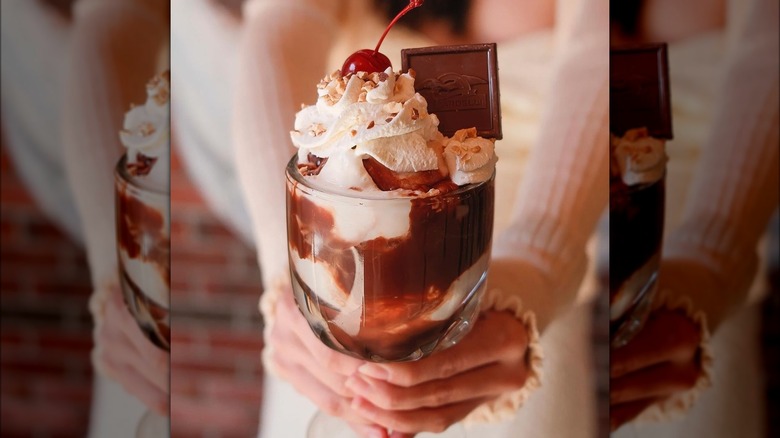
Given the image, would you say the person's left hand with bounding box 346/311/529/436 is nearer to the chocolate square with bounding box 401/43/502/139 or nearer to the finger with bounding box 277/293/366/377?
the finger with bounding box 277/293/366/377

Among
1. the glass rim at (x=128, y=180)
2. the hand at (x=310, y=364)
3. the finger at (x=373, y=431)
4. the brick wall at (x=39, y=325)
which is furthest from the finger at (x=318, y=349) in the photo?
the brick wall at (x=39, y=325)

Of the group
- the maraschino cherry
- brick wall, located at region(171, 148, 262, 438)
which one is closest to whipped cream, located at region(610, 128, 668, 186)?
the maraschino cherry

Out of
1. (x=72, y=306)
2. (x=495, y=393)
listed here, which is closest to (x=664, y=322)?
(x=495, y=393)

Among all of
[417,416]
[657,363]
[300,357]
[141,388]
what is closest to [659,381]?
[657,363]

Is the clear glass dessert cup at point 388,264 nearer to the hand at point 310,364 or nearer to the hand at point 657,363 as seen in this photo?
the hand at point 310,364

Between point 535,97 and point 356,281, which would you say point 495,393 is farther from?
point 535,97

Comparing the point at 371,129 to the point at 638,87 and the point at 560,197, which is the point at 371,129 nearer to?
the point at 560,197

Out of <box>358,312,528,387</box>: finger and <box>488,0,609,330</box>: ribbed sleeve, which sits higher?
<box>488,0,609,330</box>: ribbed sleeve
